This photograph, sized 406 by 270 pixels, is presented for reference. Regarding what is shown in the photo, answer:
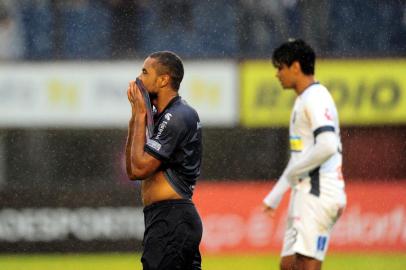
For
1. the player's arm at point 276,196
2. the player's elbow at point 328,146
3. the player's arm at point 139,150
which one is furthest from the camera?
the player's arm at point 276,196

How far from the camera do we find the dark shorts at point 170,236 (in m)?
6.46

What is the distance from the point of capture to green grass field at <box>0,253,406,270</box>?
36.5ft

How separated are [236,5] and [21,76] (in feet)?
6.32

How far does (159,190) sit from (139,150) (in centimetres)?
25

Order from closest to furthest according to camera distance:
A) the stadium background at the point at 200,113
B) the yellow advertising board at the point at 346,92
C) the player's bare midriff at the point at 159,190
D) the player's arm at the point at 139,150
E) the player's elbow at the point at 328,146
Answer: the player's arm at the point at 139,150 → the player's bare midriff at the point at 159,190 → the player's elbow at the point at 328,146 → the stadium background at the point at 200,113 → the yellow advertising board at the point at 346,92

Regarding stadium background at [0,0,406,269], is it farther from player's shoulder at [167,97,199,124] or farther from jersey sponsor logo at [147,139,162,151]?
jersey sponsor logo at [147,139,162,151]

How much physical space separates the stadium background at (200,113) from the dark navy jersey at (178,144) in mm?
4657

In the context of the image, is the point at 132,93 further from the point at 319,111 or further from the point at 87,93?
the point at 87,93

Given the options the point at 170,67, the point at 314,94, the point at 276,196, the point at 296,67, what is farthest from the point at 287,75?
the point at 170,67

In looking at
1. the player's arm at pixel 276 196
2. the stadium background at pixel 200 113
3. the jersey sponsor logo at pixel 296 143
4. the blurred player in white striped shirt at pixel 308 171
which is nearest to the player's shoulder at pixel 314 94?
the blurred player in white striped shirt at pixel 308 171

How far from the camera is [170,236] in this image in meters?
6.47

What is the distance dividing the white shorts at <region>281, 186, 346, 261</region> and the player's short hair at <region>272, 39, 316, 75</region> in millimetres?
731

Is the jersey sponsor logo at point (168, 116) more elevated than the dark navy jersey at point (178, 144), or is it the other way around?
the jersey sponsor logo at point (168, 116)

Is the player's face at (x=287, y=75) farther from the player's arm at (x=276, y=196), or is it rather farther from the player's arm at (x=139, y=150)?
the player's arm at (x=139, y=150)
